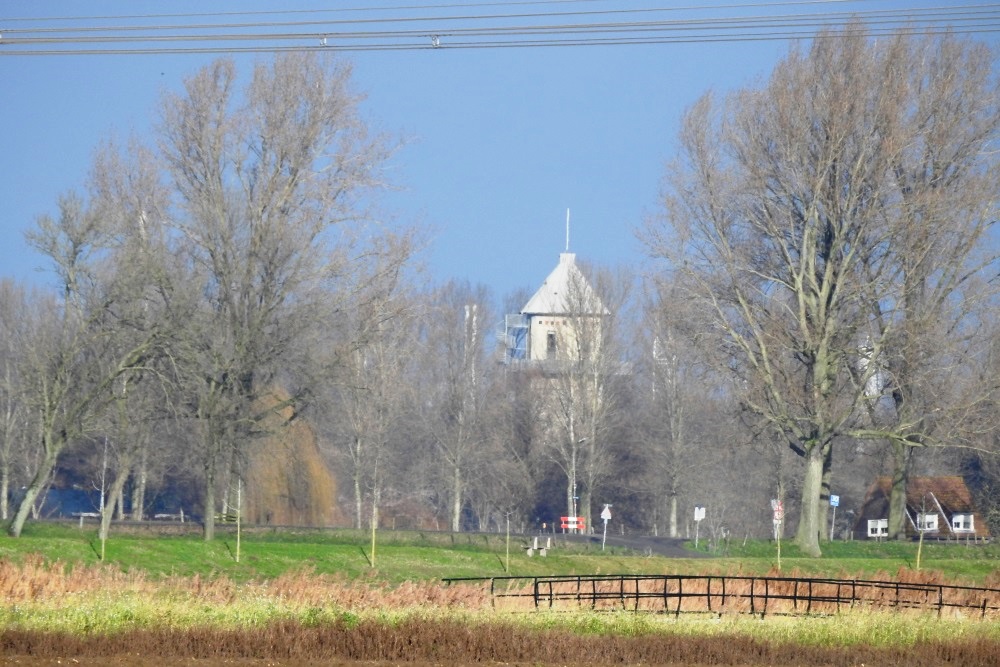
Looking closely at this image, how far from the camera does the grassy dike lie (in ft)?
69.7

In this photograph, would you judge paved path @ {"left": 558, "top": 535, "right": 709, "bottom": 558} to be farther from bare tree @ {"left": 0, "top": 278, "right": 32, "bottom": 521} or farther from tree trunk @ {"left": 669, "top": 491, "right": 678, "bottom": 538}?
bare tree @ {"left": 0, "top": 278, "right": 32, "bottom": 521}

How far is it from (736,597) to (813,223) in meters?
17.8

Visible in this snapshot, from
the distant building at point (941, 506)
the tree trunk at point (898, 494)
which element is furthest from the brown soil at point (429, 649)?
the distant building at point (941, 506)

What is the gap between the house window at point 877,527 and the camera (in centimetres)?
5706

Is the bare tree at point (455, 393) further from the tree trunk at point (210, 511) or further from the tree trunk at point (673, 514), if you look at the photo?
the tree trunk at point (210, 511)

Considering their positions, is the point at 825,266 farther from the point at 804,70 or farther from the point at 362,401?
the point at 362,401

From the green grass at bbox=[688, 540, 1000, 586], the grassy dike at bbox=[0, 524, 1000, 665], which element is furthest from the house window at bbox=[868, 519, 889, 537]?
the grassy dike at bbox=[0, 524, 1000, 665]

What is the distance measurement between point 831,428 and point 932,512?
24.0 meters

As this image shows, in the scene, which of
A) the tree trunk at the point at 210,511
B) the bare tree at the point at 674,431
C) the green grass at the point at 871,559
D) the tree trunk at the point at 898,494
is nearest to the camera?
the tree trunk at the point at 210,511

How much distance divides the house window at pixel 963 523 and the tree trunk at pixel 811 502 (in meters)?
20.4

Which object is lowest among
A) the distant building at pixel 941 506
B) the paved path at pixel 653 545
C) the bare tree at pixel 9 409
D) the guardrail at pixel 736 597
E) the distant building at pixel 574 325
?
the paved path at pixel 653 545

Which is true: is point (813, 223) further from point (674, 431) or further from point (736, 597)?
point (674, 431)

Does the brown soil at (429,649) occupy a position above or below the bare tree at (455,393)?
below

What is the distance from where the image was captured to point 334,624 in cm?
2273
